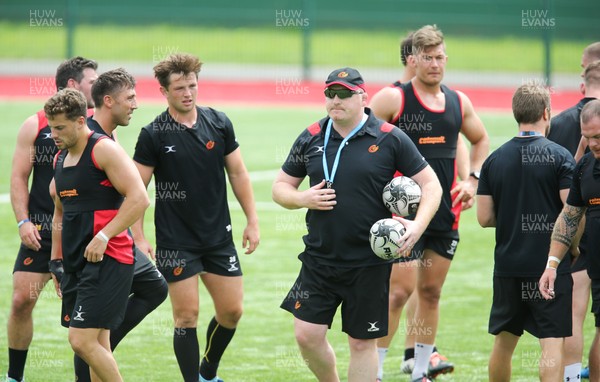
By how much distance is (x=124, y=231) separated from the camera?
22.1 ft

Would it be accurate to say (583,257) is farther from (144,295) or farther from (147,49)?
(147,49)

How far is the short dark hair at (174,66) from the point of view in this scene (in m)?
7.54

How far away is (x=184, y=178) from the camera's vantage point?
25.2 ft

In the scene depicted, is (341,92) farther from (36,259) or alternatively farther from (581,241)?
(36,259)

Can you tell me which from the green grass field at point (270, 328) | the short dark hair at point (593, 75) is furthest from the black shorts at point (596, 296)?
the short dark hair at point (593, 75)

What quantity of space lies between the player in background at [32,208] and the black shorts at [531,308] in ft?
11.9

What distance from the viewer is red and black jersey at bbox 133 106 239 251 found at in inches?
301

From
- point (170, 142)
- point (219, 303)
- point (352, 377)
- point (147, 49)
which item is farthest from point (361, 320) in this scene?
point (147, 49)
